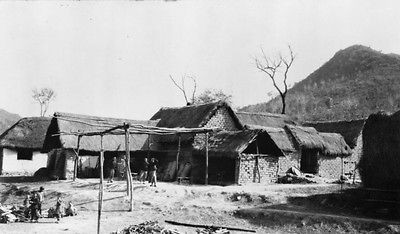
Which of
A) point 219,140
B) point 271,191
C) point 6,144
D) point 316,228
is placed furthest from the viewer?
point 6,144

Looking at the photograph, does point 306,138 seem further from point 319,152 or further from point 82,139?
point 82,139

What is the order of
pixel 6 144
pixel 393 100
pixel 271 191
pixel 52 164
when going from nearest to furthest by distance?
1. pixel 271 191
2. pixel 52 164
3. pixel 6 144
4. pixel 393 100

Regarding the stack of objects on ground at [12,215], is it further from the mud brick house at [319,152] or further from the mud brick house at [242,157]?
the mud brick house at [319,152]

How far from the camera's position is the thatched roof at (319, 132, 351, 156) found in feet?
106

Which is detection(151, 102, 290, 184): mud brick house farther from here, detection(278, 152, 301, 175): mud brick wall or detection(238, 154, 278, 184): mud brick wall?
detection(278, 152, 301, 175): mud brick wall

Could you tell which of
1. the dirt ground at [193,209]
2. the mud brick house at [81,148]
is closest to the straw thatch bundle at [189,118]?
the mud brick house at [81,148]

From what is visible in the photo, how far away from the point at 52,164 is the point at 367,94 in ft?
145

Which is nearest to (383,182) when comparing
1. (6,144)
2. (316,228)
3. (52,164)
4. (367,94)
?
(316,228)

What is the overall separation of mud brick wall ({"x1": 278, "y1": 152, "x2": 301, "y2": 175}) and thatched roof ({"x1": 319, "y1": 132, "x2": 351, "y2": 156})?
7.98 feet

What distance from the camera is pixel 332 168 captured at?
33.0m

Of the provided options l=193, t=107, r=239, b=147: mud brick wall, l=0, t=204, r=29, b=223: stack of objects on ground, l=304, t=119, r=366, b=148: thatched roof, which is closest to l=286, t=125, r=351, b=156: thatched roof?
l=304, t=119, r=366, b=148: thatched roof

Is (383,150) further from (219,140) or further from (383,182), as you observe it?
(219,140)

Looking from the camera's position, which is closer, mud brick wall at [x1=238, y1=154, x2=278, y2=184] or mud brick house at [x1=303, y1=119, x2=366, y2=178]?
mud brick wall at [x1=238, y1=154, x2=278, y2=184]

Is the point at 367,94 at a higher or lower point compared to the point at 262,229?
higher
